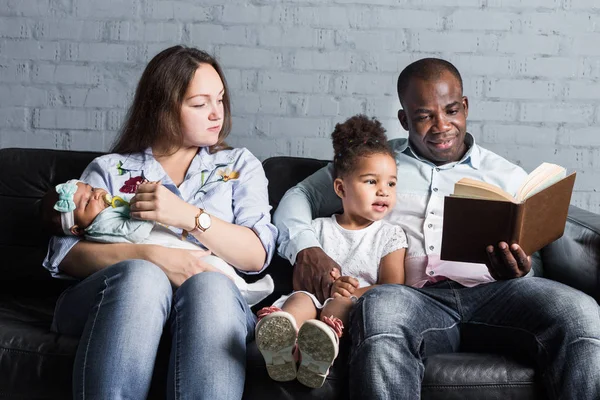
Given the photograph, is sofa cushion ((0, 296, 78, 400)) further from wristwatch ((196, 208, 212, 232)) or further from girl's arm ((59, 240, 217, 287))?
wristwatch ((196, 208, 212, 232))

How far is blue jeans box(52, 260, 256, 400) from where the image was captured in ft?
5.19

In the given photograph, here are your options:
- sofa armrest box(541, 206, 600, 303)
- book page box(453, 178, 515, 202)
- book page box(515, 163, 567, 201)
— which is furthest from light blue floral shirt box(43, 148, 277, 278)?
sofa armrest box(541, 206, 600, 303)

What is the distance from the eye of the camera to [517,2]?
2.84 meters

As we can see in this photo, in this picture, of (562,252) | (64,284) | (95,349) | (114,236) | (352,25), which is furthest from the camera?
(352,25)

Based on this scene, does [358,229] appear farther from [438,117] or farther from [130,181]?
[130,181]

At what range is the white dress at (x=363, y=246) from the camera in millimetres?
2117

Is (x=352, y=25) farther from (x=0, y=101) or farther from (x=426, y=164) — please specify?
(x=0, y=101)

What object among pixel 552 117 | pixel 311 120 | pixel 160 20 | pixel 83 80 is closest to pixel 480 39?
pixel 552 117

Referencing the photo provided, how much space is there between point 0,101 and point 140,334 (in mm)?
1651

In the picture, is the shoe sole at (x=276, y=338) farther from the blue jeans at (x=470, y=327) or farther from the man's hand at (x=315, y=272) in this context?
the man's hand at (x=315, y=272)

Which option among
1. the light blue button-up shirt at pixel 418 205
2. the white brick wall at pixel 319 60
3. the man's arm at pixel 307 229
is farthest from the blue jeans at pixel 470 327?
the white brick wall at pixel 319 60

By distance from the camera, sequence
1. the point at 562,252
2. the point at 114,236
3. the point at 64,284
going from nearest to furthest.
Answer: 1. the point at 114,236
2. the point at 562,252
3. the point at 64,284

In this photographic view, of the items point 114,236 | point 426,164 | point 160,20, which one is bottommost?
point 114,236

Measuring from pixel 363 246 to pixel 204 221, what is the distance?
1.52ft
